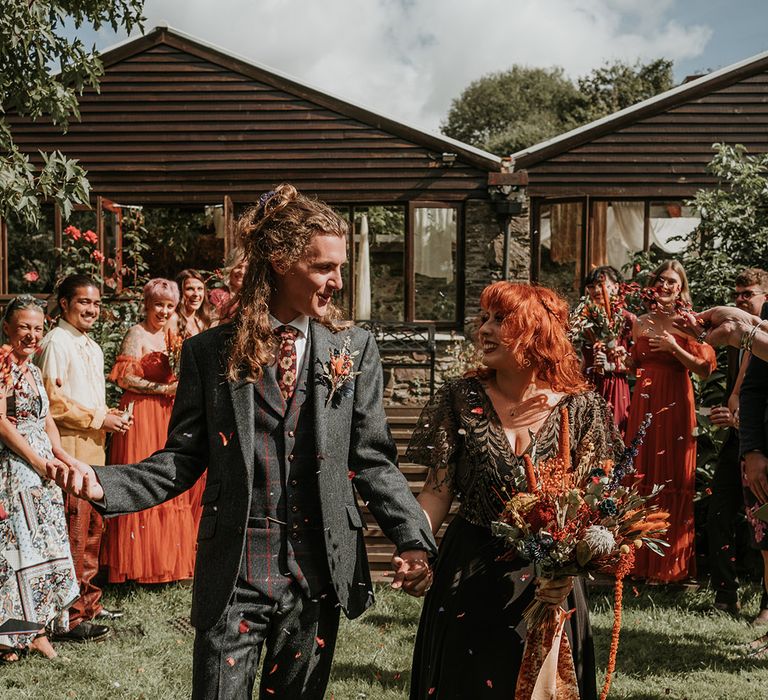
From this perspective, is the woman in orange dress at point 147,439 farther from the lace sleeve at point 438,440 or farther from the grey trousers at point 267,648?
the grey trousers at point 267,648

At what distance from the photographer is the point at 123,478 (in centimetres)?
269

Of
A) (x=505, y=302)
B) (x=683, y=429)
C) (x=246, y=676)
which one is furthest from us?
(x=683, y=429)

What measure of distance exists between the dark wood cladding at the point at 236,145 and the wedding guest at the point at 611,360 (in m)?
8.66

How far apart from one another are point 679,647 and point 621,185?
11218 millimetres

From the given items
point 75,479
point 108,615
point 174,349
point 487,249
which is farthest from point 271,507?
point 487,249

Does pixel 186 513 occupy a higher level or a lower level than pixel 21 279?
lower

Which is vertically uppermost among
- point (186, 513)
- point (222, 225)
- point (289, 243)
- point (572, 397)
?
point (222, 225)

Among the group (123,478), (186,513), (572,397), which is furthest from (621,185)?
(123,478)

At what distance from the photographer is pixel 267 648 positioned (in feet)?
8.64

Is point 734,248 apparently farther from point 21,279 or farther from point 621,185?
point 21,279

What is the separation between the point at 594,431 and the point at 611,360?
378 cm

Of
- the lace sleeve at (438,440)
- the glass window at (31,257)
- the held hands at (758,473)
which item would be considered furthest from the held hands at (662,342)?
the glass window at (31,257)

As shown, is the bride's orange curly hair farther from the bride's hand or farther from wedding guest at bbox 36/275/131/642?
wedding guest at bbox 36/275/131/642

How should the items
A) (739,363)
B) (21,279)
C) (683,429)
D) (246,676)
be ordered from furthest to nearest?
1. (21,279)
2. (683,429)
3. (739,363)
4. (246,676)
